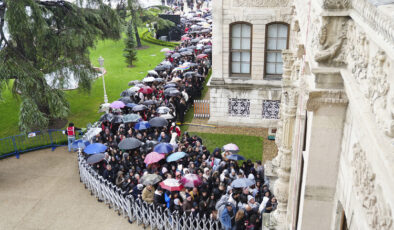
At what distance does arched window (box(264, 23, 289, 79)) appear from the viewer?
16.7 m

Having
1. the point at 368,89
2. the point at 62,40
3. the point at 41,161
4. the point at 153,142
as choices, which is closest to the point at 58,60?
the point at 62,40

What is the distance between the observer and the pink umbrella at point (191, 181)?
11195mm

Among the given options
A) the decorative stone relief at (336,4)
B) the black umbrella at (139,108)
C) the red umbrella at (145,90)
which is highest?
the decorative stone relief at (336,4)

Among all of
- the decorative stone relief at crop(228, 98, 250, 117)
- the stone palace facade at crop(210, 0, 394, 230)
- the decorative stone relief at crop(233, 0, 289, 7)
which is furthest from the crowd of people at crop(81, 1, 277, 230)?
the decorative stone relief at crop(233, 0, 289, 7)

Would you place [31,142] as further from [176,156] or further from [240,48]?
[240,48]

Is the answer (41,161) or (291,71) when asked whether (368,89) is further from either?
(41,161)

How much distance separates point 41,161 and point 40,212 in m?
3.92

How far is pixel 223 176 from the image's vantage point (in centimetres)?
1174

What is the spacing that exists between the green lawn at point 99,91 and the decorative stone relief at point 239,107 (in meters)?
7.64

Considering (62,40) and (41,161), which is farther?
(62,40)

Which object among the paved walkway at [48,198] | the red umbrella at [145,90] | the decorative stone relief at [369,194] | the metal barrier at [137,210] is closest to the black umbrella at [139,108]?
the red umbrella at [145,90]

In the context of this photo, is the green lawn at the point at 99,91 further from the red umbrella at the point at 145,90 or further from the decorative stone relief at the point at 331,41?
the decorative stone relief at the point at 331,41

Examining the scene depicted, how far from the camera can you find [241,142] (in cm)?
1709

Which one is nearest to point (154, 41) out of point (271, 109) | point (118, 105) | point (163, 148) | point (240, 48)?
point (118, 105)
